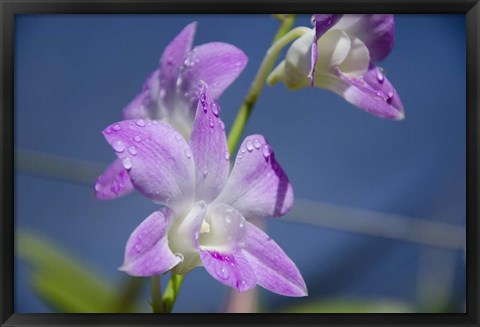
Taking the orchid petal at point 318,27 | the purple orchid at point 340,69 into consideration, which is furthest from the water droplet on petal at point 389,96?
the orchid petal at point 318,27

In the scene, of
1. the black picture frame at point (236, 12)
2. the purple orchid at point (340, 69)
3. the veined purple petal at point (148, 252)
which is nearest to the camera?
the veined purple petal at point (148, 252)

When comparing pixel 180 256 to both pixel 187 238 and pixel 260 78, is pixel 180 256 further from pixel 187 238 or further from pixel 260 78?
pixel 260 78

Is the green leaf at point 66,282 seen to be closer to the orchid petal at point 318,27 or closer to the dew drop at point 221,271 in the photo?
the dew drop at point 221,271

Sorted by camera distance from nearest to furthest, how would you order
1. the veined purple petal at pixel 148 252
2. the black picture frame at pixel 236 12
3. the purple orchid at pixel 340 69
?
1. the veined purple petal at pixel 148 252
2. the purple orchid at pixel 340 69
3. the black picture frame at pixel 236 12

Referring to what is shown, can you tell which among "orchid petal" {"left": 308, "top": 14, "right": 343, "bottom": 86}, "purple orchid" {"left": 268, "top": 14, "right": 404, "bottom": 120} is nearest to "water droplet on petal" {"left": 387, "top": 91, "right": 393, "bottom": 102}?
"purple orchid" {"left": 268, "top": 14, "right": 404, "bottom": 120}

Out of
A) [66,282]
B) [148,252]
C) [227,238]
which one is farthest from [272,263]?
[66,282]

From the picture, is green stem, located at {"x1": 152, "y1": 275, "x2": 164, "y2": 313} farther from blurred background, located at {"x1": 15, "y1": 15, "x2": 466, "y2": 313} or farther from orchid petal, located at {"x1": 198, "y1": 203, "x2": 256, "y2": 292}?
blurred background, located at {"x1": 15, "y1": 15, "x2": 466, "y2": 313}
